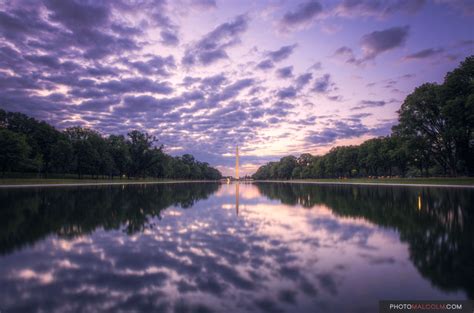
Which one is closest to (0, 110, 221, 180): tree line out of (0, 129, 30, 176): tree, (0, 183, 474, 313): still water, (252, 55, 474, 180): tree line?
(0, 129, 30, 176): tree

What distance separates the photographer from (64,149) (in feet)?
232

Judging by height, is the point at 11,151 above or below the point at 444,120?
below

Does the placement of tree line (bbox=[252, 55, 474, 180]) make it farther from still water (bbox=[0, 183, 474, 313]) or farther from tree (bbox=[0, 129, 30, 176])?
tree (bbox=[0, 129, 30, 176])

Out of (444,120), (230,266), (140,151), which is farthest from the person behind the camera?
(140,151)

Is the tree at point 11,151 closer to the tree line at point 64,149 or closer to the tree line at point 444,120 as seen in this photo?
the tree line at point 64,149

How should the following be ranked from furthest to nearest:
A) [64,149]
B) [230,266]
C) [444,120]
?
[64,149] < [444,120] < [230,266]

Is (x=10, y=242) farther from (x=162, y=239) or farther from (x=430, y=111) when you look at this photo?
(x=430, y=111)

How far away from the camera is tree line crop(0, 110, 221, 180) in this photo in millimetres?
Answer: 60188

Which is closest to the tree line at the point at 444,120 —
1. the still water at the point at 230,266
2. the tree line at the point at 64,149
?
the still water at the point at 230,266

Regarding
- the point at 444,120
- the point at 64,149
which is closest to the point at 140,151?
the point at 64,149

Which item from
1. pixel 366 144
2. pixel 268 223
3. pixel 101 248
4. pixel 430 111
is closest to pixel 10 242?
pixel 101 248

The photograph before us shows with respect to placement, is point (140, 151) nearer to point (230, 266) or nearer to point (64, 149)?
point (64, 149)

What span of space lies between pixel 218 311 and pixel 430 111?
6180 cm

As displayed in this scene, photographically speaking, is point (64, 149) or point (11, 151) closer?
point (11, 151)
